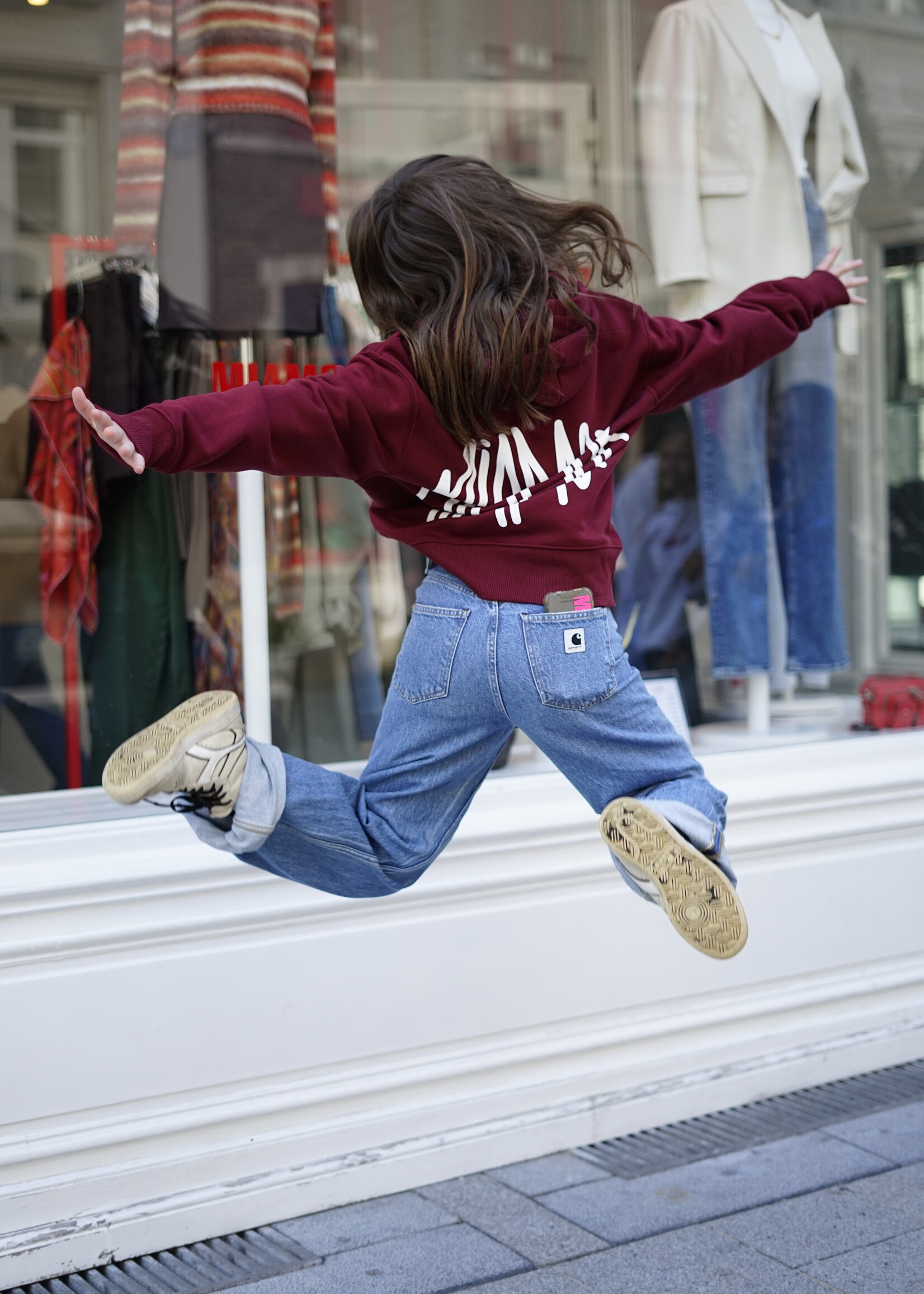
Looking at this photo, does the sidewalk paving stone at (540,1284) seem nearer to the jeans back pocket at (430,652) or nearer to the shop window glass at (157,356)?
the jeans back pocket at (430,652)

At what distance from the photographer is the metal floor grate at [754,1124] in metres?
2.76

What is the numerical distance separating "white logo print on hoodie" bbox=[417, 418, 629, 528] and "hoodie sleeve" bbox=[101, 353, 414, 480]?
106 millimetres

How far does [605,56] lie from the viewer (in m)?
3.60

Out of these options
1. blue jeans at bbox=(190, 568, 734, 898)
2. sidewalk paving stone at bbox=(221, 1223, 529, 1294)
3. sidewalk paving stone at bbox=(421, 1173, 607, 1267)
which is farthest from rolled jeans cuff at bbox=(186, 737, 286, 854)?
sidewalk paving stone at bbox=(421, 1173, 607, 1267)

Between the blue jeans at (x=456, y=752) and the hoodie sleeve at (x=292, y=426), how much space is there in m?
0.25

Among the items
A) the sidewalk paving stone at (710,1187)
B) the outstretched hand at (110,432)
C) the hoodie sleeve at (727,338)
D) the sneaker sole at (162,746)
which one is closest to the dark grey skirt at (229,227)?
the hoodie sleeve at (727,338)

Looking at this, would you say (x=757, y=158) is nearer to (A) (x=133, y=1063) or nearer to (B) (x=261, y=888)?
(B) (x=261, y=888)

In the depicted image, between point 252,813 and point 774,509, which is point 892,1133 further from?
point 252,813

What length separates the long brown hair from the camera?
171cm

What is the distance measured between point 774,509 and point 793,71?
1145 millimetres

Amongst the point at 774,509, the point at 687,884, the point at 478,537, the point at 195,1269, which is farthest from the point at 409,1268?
the point at 774,509

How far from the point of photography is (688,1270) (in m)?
2.28

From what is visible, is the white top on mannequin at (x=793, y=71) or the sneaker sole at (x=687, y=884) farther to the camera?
the white top on mannequin at (x=793, y=71)

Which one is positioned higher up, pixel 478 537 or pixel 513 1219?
pixel 478 537
